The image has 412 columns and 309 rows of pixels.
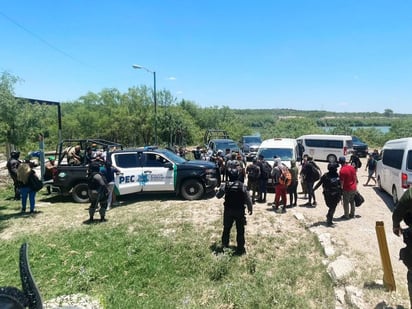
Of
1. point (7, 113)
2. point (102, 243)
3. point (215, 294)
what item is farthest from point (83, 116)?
point (215, 294)

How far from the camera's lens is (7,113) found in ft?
44.3

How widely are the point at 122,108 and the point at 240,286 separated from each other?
3951 centimetres

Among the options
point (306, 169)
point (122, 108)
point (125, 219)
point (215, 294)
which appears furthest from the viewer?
point (122, 108)

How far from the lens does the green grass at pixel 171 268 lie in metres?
5.25

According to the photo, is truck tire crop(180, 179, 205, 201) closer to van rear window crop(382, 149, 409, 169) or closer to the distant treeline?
van rear window crop(382, 149, 409, 169)

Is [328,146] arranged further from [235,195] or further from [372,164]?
[235,195]

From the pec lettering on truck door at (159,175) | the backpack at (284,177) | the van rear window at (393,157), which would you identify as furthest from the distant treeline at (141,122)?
the van rear window at (393,157)

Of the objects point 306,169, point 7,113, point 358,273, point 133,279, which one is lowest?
point 133,279

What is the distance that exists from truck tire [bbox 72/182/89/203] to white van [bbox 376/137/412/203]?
1003 centimetres

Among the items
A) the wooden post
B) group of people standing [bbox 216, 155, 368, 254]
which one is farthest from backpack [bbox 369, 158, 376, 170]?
the wooden post

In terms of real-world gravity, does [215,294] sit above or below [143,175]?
below

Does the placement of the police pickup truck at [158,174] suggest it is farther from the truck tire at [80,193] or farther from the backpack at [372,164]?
the backpack at [372,164]

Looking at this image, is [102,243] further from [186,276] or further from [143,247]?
[186,276]

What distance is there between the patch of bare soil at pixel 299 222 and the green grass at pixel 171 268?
0.46 meters
